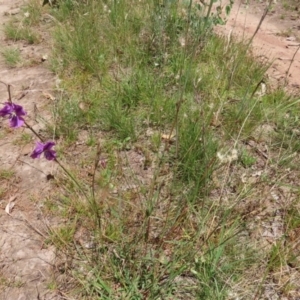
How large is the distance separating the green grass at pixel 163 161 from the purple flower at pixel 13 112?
35 cm

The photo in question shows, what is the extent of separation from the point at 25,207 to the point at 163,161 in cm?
84

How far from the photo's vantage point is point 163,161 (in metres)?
2.12

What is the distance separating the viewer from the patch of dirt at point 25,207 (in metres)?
1.78

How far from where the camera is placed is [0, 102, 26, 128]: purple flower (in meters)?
1.29

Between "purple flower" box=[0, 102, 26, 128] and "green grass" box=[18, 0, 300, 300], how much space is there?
352 mm

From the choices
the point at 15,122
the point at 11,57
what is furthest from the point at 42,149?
the point at 11,57

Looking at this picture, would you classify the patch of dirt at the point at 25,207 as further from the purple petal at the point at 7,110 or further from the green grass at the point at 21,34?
the purple petal at the point at 7,110

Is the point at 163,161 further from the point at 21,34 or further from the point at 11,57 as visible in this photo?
the point at 21,34

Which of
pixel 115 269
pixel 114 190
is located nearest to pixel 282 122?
pixel 114 190

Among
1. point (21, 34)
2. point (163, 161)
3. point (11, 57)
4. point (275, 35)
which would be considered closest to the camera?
point (163, 161)

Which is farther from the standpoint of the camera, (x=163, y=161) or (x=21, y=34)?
(x=21, y=34)

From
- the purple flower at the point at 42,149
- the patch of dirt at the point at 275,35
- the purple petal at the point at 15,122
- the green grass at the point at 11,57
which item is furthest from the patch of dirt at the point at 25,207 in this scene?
the patch of dirt at the point at 275,35

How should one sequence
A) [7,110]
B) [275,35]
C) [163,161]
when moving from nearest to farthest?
[7,110]
[163,161]
[275,35]

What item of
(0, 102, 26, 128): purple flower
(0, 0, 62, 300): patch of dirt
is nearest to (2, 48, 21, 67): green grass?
(0, 0, 62, 300): patch of dirt
